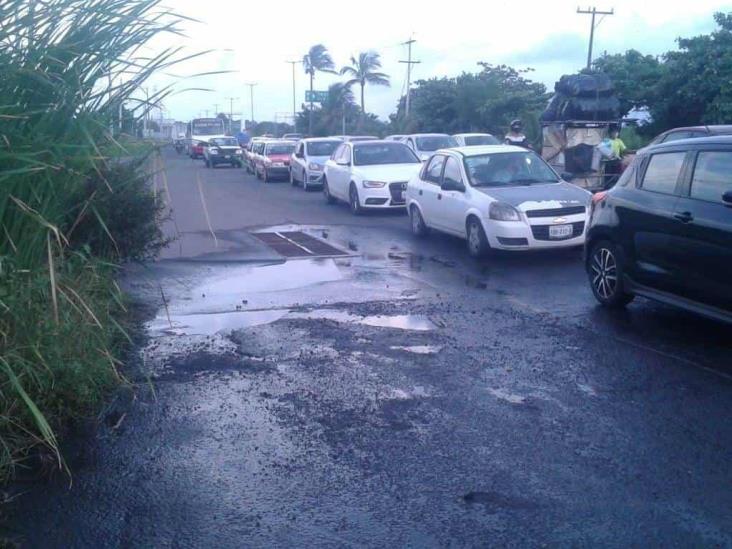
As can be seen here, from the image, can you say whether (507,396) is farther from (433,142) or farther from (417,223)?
(433,142)

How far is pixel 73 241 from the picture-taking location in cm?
818

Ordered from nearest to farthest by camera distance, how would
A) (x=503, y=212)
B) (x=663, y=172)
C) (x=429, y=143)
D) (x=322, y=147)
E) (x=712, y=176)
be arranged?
(x=712, y=176) < (x=663, y=172) < (x=503, y=212) < (x=429, y=143) < (x=322, y=147)

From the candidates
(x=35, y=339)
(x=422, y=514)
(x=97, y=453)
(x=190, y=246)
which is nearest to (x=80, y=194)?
(x=35, y=339)

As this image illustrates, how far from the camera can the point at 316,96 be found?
70500 millimetres

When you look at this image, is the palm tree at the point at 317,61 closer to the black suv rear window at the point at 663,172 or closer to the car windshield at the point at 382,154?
the car windshield at the point at 382,154

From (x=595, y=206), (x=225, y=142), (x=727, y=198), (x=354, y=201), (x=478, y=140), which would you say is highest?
(x=727, y=198)

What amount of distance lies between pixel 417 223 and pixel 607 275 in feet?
21.6

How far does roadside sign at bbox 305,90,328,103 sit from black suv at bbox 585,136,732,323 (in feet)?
199

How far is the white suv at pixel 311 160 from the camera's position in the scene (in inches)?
1107

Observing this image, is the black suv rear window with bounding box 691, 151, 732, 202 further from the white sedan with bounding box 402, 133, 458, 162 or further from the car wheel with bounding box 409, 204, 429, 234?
the white sedan with bounding box 402, 133, 458, 162

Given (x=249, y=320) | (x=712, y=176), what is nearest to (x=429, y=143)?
(x=249, y=320)

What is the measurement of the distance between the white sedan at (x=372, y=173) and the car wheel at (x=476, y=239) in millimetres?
6088

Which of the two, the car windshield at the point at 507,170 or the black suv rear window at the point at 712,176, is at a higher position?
the black suv rear window at the point at 712,176

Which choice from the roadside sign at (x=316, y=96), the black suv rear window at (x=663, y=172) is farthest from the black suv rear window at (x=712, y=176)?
the roadside sign at (x=316, y=96)
